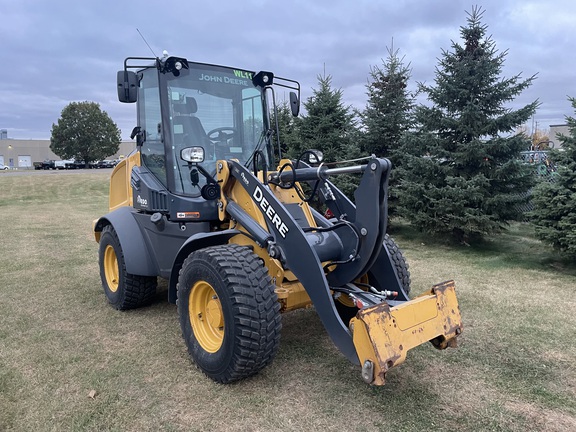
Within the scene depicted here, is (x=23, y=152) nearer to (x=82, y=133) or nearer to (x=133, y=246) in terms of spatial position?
(x=82, y=133)

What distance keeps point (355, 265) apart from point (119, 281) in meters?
2.80

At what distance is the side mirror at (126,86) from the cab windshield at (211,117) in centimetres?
33

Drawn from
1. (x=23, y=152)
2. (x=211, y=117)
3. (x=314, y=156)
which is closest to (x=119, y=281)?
(x=211, y=117)

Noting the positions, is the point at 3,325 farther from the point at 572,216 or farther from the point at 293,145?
the point at 293,145

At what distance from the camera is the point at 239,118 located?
15.3ft

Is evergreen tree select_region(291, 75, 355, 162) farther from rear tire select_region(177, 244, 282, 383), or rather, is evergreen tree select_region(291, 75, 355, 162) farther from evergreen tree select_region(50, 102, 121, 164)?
evergreen tree select_region(50, 102, 121, 164)

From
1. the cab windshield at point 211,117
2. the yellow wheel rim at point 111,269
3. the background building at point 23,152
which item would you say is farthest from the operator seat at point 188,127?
the background building at point 23,152

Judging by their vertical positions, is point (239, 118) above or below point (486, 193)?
above

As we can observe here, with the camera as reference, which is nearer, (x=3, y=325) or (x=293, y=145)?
(x=3, y=325)

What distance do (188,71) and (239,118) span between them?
68cm

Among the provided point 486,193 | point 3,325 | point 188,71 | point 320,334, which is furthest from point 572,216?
point 3,325

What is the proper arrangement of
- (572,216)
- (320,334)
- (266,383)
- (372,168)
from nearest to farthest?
(372,168), (266,383), (320,334), (572,216)

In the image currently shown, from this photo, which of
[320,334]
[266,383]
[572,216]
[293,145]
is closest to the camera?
[266,383]

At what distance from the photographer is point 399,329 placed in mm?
2928
